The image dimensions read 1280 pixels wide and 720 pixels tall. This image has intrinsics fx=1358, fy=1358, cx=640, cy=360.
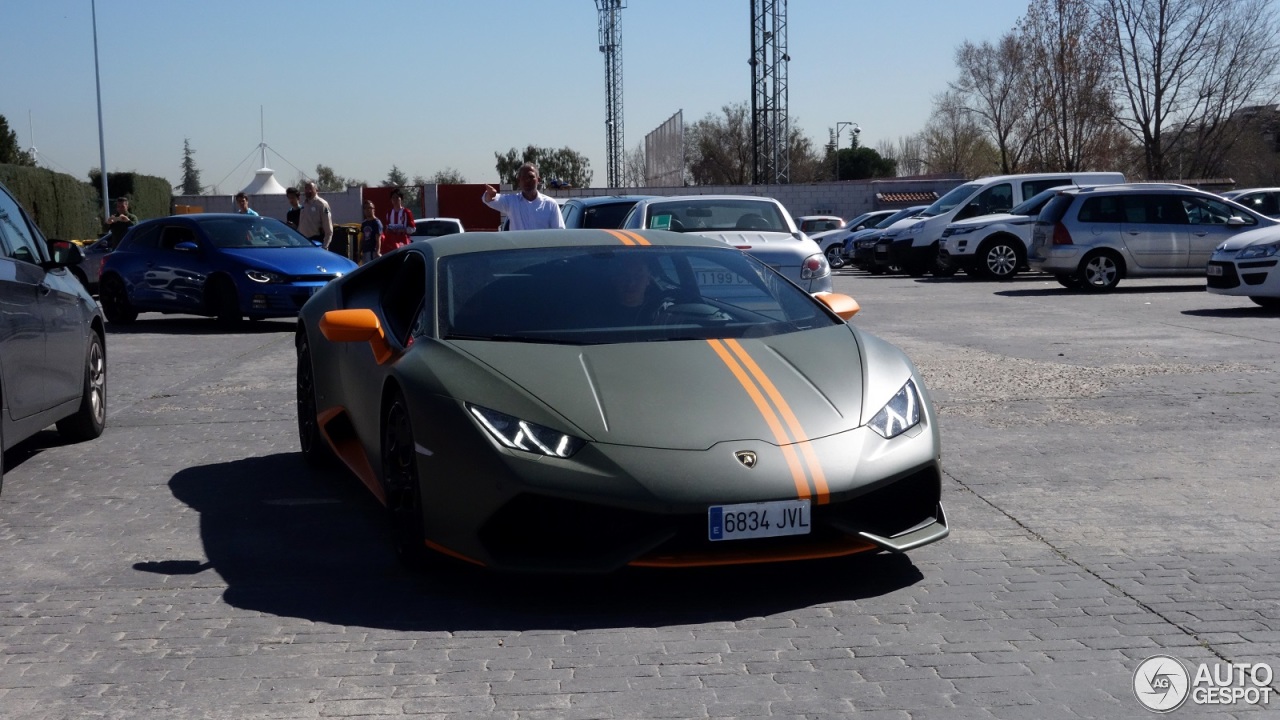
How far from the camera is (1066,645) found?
397 cm

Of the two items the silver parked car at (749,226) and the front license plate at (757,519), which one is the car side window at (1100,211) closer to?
the silver parked car at (749,226)

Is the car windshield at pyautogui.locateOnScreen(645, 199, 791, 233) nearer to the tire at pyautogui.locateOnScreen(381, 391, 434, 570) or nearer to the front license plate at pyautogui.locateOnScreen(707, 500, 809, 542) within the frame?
the tire at pyautogui.locateOnScreen(381, 391, 434, 570)

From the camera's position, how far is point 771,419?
15.0 feet

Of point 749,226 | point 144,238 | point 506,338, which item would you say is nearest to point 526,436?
point 506,338

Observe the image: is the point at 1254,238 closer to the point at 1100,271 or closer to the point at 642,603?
the point at 1100,271

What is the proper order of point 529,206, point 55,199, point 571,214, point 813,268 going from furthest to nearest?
point 55,199, point 571,214, point 813,268, point 529,206

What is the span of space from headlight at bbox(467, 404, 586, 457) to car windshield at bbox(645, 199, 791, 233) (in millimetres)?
9954

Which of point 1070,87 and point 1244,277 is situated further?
point 1070,87

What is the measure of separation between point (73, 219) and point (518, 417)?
124 feet

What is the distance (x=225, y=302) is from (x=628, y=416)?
12.9m

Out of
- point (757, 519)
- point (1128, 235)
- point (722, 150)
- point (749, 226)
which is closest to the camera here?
point (757, 519)

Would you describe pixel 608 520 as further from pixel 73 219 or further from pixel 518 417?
pixel 73 219

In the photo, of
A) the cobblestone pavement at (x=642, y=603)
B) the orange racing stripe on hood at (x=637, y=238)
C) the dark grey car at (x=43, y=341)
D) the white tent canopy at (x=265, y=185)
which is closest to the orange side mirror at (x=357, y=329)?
the cobblestone pavement at (x=642, y=603)

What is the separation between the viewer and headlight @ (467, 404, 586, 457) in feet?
14.4
